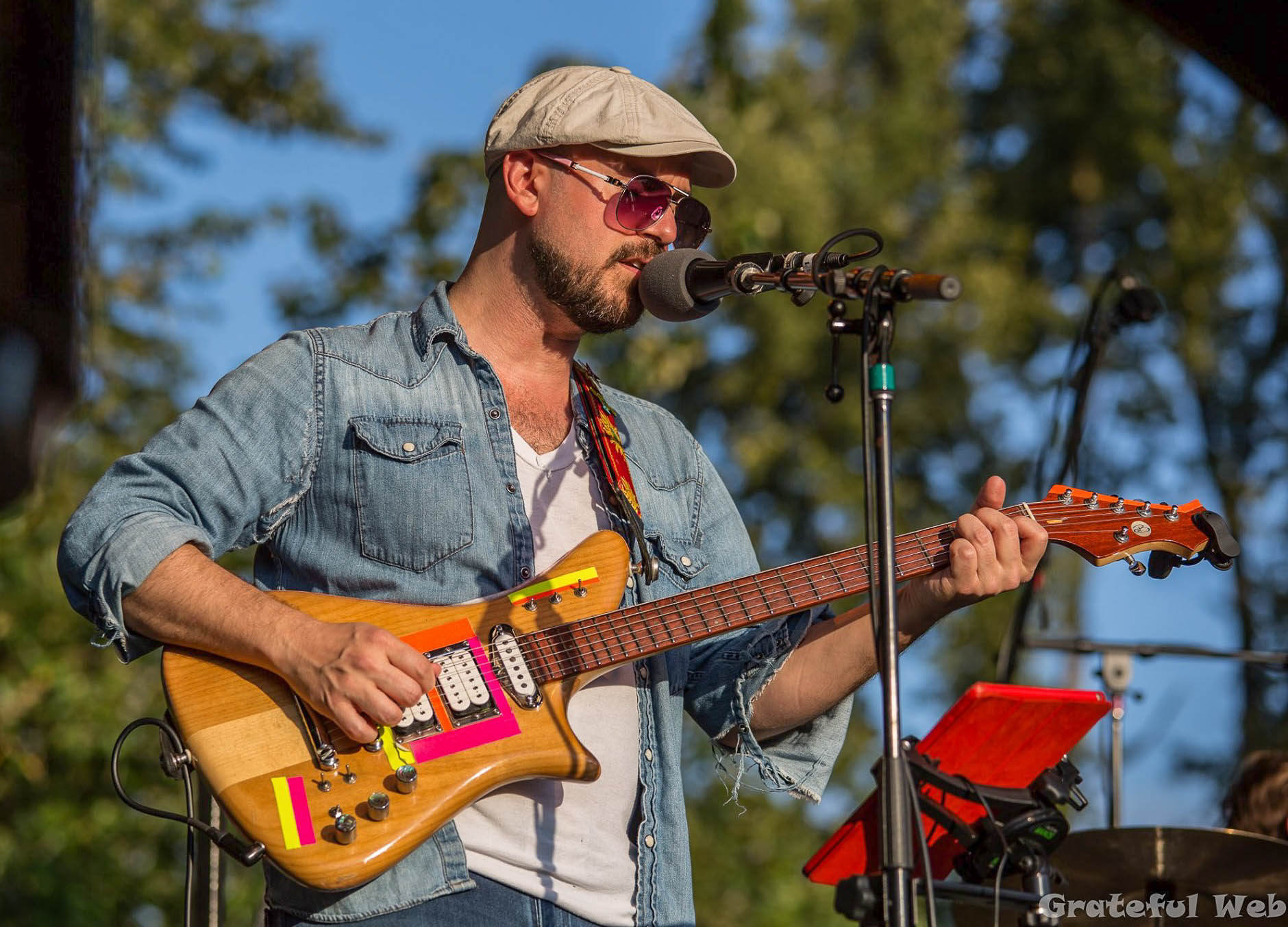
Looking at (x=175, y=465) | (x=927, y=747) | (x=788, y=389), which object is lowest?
(x=927, y=747)

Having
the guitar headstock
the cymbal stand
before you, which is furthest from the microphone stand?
the cymbal stand

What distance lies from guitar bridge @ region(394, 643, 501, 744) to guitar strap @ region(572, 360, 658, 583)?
0.51 metres

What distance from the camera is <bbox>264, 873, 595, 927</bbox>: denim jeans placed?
107 inches

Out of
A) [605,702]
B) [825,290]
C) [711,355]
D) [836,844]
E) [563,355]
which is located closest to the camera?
[825,290]

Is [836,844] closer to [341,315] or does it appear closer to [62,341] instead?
[62,341]

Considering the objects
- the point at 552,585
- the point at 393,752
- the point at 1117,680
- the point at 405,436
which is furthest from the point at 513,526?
the point at 1117,680

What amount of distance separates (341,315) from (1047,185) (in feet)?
39.4

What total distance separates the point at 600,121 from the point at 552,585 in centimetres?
115

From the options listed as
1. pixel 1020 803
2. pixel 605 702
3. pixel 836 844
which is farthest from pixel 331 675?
pixel 1020 803

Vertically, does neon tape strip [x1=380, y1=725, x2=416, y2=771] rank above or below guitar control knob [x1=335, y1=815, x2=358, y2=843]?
above

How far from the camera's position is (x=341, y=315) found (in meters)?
9.12

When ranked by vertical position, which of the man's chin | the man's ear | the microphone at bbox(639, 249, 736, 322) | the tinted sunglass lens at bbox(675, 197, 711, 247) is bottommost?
the microphone at bbox(639, 249, 736, 322)

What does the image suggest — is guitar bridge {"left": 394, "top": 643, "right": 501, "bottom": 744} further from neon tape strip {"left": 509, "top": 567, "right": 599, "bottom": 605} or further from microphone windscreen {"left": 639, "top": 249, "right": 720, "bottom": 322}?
microphone windscreen {"left": 639, "top": 249, "right": 720, "bottom": 322}

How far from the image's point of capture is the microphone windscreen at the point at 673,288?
2.94 meters
